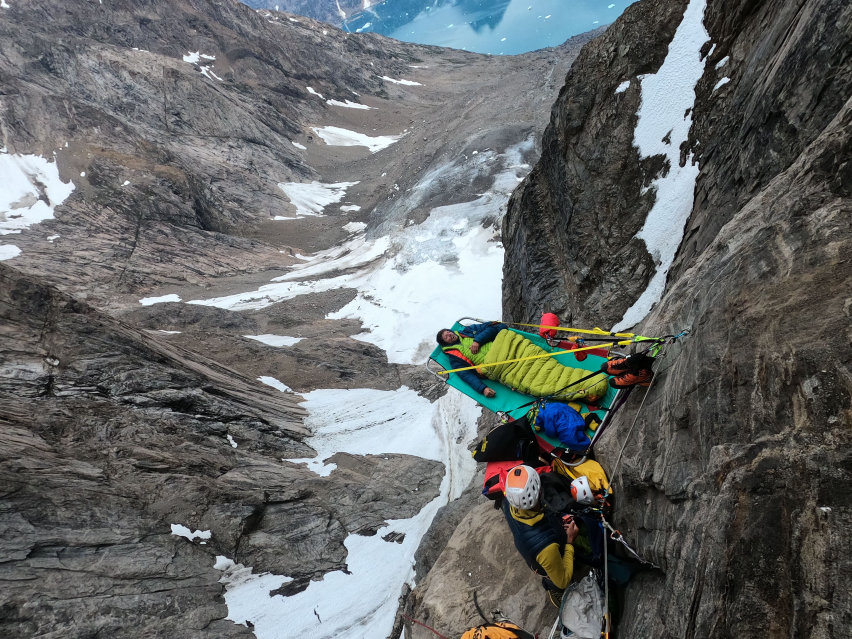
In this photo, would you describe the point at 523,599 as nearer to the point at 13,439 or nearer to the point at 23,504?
the point at 23,504

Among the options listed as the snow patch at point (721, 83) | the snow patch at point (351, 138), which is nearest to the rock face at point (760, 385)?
the snow patch at point (721, 83)

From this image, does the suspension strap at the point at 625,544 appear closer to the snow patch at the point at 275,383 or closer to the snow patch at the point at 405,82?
the snow patch at the point at 275,383

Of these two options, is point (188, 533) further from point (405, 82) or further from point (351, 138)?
point (405, 82)

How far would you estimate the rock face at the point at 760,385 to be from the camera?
7.88 feet

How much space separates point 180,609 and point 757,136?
435 inches

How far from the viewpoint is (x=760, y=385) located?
2.95 meters

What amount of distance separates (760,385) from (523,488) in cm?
201

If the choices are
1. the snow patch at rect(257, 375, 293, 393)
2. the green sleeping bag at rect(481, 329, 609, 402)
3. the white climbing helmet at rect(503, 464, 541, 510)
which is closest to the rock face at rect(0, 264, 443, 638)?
the snow patch at rect(257, 375, 293, 393)

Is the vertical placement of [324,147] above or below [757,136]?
above

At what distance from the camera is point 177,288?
29469 millimetres

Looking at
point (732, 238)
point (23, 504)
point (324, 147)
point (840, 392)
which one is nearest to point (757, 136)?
point (732, 238)

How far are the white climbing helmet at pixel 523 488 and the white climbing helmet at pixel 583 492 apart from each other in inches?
17.9

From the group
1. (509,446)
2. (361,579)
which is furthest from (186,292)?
(509,446)

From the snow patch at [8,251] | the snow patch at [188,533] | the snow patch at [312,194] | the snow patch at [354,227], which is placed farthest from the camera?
the snow patch at [312,194]
